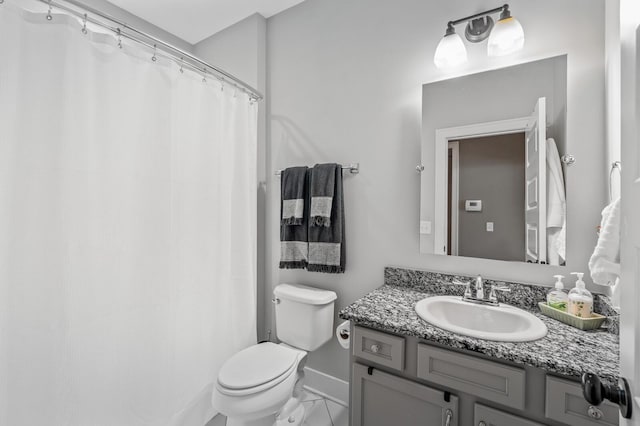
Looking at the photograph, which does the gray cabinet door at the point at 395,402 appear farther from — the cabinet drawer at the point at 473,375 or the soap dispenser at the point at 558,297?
the soap dispenser at the point at 558,297

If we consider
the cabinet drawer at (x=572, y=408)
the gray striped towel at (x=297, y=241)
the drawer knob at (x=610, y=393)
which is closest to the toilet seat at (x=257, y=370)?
the gray striped towel at (x=297, y=241)

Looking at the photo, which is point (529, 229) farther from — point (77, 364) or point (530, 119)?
point (77, 364)

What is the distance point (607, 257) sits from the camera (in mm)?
922

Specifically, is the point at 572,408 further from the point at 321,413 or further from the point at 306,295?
the point at 321,413

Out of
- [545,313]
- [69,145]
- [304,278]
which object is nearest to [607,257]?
[545,313]

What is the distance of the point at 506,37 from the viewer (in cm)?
132

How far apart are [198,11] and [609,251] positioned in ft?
8.69

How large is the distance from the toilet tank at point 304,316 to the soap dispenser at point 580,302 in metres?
1.12

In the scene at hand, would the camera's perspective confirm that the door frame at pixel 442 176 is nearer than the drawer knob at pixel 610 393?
No

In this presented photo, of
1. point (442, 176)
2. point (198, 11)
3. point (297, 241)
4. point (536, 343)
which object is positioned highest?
point (198, 11)

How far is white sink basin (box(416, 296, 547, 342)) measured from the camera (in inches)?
40.2

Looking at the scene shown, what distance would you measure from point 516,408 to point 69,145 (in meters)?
1.81

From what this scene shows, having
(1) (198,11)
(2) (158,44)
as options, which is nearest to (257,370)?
(2) (158,44)

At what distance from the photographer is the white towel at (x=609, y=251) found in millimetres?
915
